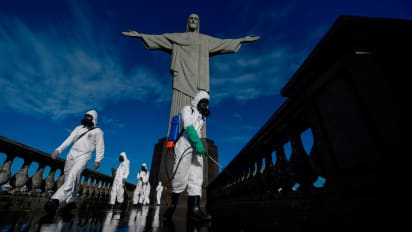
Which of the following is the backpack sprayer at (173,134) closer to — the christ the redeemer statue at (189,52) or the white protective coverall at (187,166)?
the white protective coverall at (187,166)

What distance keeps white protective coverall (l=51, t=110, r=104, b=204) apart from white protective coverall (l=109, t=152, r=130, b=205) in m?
3.98

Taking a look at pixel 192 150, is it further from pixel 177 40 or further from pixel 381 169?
pixel 177 40

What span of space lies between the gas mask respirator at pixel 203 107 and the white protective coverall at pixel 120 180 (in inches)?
243

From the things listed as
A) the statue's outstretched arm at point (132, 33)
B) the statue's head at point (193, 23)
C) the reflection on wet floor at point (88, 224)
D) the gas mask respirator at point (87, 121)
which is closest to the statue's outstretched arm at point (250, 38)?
the statue's head at point (193, 23)

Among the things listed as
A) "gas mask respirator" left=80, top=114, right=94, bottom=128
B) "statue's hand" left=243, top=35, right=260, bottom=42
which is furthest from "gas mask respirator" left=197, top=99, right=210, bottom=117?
"statue's hand" left=243, top=35, right=260, bottom=42

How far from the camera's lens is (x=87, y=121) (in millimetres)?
4160

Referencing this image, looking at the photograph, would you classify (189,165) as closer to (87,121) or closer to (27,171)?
(87,121)

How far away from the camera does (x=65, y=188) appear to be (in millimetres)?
3203

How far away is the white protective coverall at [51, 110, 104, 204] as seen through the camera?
10.7ft

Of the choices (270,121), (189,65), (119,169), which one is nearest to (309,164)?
(270,121)

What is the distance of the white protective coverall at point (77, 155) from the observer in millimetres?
3264

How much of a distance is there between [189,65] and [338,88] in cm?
932

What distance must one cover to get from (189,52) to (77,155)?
26.5ft

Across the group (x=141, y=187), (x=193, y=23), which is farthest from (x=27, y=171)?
(x=193, y=23)
